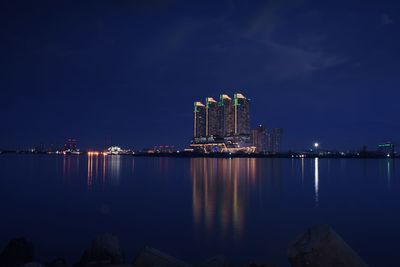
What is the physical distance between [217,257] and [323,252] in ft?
11.0

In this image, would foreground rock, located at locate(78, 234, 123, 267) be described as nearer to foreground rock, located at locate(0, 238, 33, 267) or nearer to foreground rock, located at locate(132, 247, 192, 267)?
foreground rock, located at locate(132, 247, 192, 267)

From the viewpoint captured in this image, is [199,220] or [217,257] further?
[199,220]

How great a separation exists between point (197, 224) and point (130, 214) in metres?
5.36

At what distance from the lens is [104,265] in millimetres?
9562

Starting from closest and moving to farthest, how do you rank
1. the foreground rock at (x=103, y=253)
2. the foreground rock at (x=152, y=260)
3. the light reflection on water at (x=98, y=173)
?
the foreground rock at (x=152, y=260) < the foreground rock at (x=103, y=253) < the light reflection on water at (x=98, y=173)

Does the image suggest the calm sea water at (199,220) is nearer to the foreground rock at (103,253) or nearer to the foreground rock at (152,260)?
the foreground rock at (103,253)

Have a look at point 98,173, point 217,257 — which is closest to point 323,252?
point 217,257

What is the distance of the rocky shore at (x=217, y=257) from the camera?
759 centimetres

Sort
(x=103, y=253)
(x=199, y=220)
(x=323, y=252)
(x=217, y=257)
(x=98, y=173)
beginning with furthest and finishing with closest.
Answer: (x=98, y=173) → (x=199, y=220) → (x=103, y=253) → (x=217, y=257) → (x=323, y=252)

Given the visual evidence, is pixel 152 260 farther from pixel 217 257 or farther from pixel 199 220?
pixel 199 220

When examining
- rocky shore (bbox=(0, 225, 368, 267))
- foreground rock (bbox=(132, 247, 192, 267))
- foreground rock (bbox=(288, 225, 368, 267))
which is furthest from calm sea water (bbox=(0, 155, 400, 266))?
foreground rock (bbox=(288, 225, 368, 267))

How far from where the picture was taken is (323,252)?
7.58 m

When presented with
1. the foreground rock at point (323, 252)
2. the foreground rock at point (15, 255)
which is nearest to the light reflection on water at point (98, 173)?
the foreground rock at point (15, 255)

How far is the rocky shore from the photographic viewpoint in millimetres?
7590
